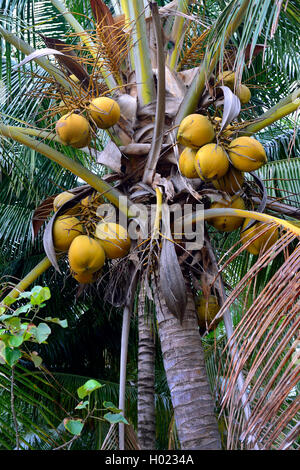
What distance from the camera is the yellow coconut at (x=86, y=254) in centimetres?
195

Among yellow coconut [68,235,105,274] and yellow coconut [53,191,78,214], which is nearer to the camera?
yellow coconut [68,235,105,274]

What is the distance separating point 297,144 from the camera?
436 centimetres

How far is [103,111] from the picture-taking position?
1988mm

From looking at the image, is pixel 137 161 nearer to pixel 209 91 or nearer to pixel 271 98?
pixel 209 91

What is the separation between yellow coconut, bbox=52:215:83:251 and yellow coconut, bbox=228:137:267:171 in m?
0.69

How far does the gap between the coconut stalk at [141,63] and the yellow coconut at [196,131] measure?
0.51m

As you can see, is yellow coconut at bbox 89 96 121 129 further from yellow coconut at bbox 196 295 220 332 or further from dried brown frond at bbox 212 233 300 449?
dried brown frond at bbox 212 233 300 449

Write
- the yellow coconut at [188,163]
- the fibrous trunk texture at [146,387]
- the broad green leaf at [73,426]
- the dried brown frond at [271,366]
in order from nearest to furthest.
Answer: the dried brown frond at [271,366] → the broad green leaf at [73,426] → the yellow coconut at [188,163] → the fibrous trunk texture at [146,387]

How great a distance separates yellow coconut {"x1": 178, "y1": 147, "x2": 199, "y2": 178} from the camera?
195 centimetres

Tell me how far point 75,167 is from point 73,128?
16 centimetres

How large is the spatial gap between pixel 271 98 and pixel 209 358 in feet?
7.41

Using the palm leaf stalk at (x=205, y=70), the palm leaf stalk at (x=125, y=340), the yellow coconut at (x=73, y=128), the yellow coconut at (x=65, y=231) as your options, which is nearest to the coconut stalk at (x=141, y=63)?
the palm leaf stalk at (x=205, y=70)

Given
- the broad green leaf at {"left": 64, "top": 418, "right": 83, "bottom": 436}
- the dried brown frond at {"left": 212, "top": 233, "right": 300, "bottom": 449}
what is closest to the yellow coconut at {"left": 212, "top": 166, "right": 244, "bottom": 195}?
the dried brown frond at {"left": 212, "top": 233, "right": 300, "bottom": 449}

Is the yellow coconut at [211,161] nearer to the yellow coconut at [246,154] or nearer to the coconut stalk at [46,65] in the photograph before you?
the yellow coconut at [246,154]
